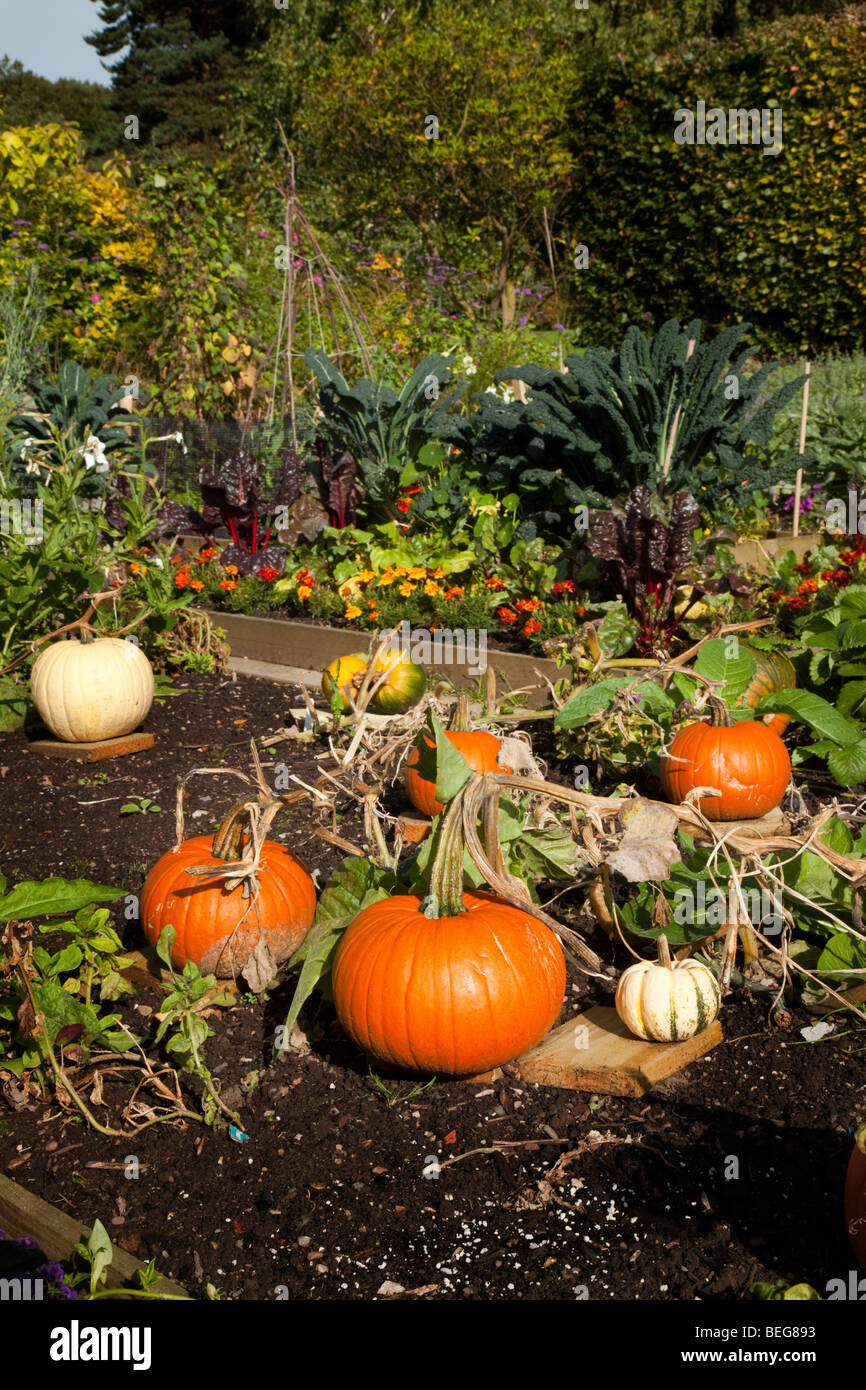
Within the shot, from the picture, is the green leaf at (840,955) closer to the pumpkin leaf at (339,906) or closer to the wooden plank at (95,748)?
the pumpkin leaf at (339,906)

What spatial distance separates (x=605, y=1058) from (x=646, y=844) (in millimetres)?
430

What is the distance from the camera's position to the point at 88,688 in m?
4.27

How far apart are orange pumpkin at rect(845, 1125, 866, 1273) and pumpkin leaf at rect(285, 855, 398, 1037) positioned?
1.08m

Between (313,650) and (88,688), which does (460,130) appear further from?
(88,688)

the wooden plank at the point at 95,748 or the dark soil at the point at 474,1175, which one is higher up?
the wooden plank at the point at 95,748

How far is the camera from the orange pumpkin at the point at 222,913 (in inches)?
98.7

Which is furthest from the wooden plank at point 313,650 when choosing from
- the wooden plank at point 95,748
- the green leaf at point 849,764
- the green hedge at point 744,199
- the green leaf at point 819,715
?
the green hedge at point 744,199

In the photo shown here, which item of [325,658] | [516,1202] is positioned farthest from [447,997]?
[325,658]

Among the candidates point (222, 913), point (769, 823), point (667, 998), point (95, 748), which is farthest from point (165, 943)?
point (95, 748)

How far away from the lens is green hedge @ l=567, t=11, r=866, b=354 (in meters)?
11.6

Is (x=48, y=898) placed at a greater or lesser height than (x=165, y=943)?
greater

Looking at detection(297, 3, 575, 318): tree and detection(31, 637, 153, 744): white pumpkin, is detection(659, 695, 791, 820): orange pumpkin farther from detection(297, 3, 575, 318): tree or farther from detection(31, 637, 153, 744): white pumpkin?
detection(297, 3, 575, 318): tree

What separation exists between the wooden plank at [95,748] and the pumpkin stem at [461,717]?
1824mm

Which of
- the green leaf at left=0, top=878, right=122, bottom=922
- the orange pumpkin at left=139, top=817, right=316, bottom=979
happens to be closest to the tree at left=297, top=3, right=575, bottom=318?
the orange pumpkin at left=139, top=817, right=316, bottom=979
